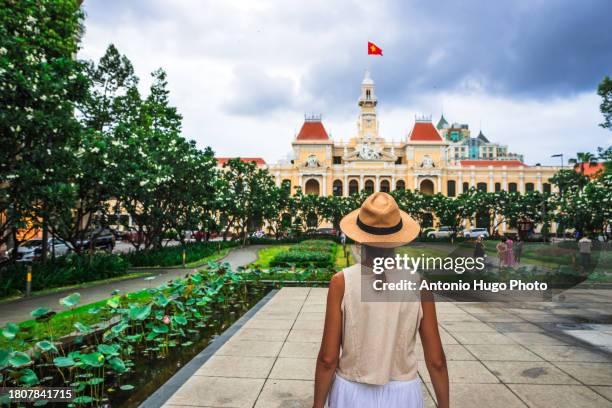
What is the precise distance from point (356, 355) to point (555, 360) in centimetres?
474

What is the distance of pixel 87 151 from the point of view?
47.7 feet

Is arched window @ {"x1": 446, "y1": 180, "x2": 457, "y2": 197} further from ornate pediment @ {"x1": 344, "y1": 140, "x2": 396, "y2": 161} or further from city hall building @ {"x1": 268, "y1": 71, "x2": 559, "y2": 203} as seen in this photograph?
ornate pediment @ {"x1": 344, "y1": 140, "x2": 396, "y2": 161}

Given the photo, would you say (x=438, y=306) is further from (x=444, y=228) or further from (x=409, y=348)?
(x=444, y=228)

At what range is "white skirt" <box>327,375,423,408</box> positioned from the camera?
232 cm

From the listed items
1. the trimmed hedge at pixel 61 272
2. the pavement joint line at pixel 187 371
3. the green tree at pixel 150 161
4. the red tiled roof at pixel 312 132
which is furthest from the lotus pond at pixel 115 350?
the red tiled roof at pixel 312 132

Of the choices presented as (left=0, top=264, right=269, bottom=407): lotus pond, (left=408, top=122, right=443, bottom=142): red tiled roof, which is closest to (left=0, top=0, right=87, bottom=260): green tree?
(left=0, top=264, right=269, bottom=407): lotus pond

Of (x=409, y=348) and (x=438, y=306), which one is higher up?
(x=409, y=348)

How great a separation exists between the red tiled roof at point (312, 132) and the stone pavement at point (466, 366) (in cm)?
6927

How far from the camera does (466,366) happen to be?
5.54 meters

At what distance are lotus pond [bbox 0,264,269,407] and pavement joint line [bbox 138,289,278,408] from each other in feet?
0.58

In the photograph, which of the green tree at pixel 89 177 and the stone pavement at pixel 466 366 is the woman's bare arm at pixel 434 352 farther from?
the green tree at pixel 89 177

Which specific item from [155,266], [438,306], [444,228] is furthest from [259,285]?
[444,228]

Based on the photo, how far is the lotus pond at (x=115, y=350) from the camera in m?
4.55

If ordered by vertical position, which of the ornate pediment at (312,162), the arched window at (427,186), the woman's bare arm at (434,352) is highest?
the ornate pediment at (312,162)
